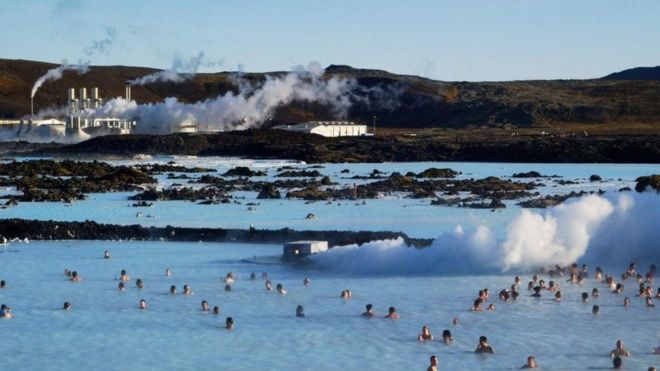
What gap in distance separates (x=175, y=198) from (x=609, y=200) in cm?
2108

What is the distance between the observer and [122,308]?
2086 cm

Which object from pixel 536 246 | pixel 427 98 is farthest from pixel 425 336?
pixel 427 98

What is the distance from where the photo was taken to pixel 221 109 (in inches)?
4683

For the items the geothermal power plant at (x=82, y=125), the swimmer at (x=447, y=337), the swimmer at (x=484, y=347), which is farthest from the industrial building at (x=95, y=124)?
the swimmer at (x=484, y=347)

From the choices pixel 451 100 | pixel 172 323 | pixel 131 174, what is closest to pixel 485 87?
pixel 451 100

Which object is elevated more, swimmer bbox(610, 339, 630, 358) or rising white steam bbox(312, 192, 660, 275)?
rising white steam bbox(312, 192, 660, 275)

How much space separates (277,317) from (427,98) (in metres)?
143

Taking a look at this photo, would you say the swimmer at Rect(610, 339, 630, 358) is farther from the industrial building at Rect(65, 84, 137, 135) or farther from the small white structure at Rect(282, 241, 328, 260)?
the industrial building at Rect(65, 84, 137, 135)

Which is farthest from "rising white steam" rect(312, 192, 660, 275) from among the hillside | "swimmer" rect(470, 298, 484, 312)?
the hillside

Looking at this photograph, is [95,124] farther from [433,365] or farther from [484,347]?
[433,365]

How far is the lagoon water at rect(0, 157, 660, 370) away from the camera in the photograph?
54.4 ft

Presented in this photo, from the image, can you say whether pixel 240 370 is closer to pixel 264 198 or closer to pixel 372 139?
pixel 264 198

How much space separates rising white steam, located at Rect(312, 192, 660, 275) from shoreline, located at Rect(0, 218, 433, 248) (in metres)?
3.76

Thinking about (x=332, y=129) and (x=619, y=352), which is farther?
(x=332, y=129)
